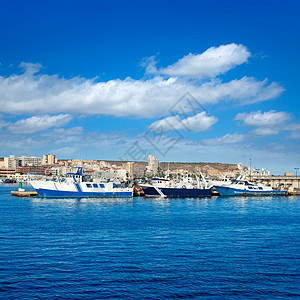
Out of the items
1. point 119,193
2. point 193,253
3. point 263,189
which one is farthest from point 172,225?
point 263,189

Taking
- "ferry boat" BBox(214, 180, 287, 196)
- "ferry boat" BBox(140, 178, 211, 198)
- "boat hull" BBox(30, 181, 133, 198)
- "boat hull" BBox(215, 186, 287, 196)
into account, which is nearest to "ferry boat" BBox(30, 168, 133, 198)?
"boat hull" BBox(30, 181, 133, 198)

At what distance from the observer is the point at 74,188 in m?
88.4

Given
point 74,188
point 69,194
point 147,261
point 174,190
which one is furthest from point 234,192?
point 147,261

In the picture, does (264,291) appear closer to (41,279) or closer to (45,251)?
(41,279)

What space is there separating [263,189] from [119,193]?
5050 centimetres

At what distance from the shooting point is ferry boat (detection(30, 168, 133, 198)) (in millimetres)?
87625

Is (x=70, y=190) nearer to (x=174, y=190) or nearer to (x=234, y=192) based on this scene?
(x=174, y=190)

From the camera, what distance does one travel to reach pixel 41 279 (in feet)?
72.5

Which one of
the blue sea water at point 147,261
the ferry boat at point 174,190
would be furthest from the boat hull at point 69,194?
the blue sea water at point 147,261

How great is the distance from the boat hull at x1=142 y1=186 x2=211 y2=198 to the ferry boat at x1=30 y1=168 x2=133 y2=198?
37.0ft

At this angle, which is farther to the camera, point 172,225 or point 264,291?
point 172,225

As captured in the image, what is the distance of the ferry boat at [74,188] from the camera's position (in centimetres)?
8762

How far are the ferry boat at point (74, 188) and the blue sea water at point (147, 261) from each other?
44966mm

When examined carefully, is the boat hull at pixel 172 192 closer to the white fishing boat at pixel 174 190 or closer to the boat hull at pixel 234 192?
the white fishing boat at pixel 174 190
